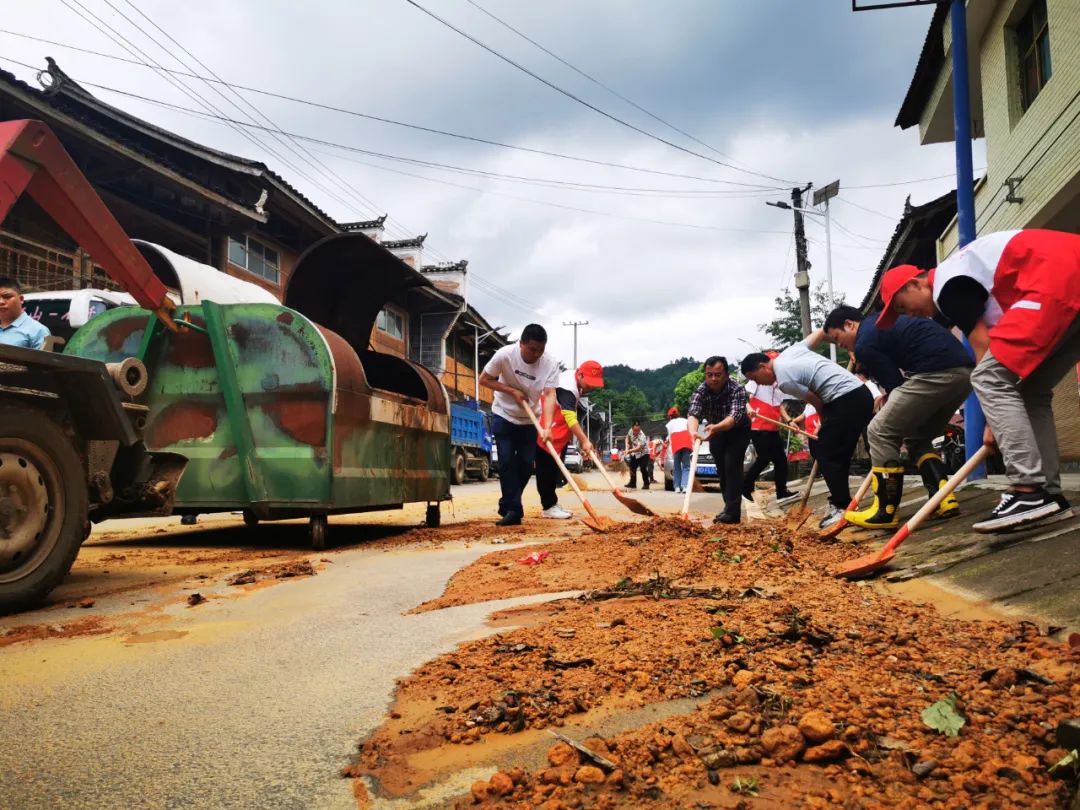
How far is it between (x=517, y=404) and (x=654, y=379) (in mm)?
122439

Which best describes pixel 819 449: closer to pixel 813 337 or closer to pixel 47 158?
pixel 813 337

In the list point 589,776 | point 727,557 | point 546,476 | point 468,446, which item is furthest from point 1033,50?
point 468,446

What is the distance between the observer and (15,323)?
492 cm

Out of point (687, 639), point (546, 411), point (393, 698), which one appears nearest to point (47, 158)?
point (393, 698)

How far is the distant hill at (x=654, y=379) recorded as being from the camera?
390 feet

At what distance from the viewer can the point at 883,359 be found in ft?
Answer: 17.0

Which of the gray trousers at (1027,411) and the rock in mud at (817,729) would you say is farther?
the gray trousers at (1027,411)

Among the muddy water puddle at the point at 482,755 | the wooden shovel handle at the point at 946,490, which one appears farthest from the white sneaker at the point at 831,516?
the muddy water puddle at the point at 482,755

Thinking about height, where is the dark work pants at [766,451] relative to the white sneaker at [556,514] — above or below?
above

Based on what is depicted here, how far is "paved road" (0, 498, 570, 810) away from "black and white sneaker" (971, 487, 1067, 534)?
2340mm

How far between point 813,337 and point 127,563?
5.18 m

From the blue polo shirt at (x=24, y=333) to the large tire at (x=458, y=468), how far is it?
52.8 ft

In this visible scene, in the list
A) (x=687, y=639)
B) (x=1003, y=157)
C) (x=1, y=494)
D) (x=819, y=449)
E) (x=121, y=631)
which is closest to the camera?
(x=687, y=639)

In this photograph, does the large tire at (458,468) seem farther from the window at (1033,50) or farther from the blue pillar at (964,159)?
the window at (1033,50)
